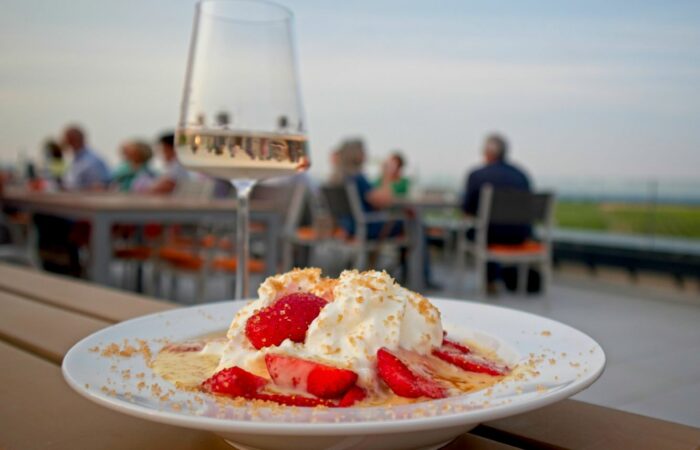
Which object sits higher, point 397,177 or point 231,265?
point 397,177

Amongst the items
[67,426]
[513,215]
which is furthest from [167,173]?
[67,426]

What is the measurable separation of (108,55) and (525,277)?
26.4 ft

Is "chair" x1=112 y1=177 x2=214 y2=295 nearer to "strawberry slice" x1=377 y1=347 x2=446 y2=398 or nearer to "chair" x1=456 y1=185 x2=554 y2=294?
"chair" x1=456 y1=185 x2=554 y2=294

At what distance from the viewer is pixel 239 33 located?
37.1 inches

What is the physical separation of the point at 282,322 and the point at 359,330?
2.8 inches

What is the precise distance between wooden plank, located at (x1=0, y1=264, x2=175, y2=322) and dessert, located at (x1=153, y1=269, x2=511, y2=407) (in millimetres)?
453

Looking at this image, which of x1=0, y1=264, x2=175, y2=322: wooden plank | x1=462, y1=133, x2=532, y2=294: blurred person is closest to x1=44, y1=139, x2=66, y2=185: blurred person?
x1=462, y1=133, x2=532, y2=294: blurred person

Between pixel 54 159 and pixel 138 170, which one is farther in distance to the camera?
pixel 54 159

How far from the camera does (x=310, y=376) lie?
51 centimetres

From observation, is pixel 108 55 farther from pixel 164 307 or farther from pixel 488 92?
pixel 164 307

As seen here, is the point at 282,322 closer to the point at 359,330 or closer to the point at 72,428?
the point at 359,330

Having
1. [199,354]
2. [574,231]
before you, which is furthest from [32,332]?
[574,231]

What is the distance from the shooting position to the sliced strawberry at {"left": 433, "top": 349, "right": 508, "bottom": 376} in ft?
1.88

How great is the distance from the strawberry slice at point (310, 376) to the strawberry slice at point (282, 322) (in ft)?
0.15
